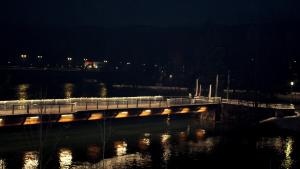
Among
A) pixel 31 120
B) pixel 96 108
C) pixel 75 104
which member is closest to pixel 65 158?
pixel 31 120

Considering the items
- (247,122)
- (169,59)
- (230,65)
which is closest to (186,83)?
(230,65)

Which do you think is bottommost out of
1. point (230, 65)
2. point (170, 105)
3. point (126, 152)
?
point (126, 152)

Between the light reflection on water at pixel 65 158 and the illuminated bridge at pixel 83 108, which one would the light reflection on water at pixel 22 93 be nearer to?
the illuminated bridge at pixel 83 108

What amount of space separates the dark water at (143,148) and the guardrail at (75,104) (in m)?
3.34

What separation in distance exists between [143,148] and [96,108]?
9.66 metres

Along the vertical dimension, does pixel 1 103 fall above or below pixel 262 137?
above

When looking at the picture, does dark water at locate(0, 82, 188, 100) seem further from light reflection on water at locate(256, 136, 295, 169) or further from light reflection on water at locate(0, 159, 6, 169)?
light reflection on water at locate(0, 159, 6, 169)

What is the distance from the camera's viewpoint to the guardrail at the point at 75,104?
47.2 meters

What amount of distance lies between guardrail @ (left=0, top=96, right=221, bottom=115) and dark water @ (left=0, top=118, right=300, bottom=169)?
3335 mm

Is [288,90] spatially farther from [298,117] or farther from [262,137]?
[262,137]

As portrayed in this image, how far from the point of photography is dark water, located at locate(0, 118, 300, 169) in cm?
4097

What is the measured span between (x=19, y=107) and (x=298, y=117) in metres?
38.2

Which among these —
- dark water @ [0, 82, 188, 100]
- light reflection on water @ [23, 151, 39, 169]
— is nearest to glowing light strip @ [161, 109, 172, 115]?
light reflection on water @ [23, 151, 39, 169]

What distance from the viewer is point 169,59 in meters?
178
